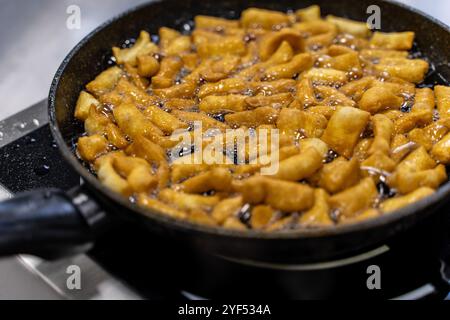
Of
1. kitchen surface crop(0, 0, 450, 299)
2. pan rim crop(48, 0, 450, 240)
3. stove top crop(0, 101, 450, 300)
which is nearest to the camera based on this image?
pan rim crop(48, 0, 450, 240)

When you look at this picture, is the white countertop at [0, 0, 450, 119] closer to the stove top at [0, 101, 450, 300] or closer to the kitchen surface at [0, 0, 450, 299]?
the kitchen surface at [0, 0, 450, 299]

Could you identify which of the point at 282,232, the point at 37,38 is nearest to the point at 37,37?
the point at 37,38

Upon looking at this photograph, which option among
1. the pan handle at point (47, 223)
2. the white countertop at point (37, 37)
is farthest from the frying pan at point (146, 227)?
the white countertop at point (37, 37)

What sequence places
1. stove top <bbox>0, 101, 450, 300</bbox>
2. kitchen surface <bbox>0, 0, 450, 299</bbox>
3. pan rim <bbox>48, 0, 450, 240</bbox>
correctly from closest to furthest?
pan rim <bbox>48, 0, 450, 240</bbox>, stove top <bbox>0, 101, 450, 300</bbox>, kitchen surface <bbox>0, 0, 450, 299</bbox>

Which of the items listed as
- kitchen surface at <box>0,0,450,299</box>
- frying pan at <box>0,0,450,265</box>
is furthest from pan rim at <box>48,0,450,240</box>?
kitchen surface at <box>0,0,450,299</box>

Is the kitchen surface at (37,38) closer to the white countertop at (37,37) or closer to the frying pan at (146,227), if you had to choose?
the white countertop at (37,37)

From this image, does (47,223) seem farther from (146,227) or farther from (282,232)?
(282,232)
